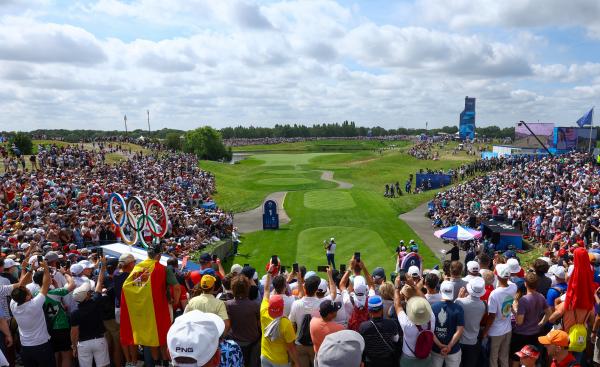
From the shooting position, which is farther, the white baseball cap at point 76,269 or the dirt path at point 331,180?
the dirt path at point 331,180

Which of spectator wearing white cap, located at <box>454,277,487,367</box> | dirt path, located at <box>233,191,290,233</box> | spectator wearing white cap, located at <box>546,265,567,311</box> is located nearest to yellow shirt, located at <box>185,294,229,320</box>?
spectator wearing white cap, located at <box>454,277,487,367</box>

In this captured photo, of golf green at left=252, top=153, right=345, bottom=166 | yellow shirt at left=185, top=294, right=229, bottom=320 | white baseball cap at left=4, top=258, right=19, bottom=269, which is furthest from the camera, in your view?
golf green at left=252, top=153, right=345, bottom=166

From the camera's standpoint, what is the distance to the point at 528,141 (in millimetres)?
66625

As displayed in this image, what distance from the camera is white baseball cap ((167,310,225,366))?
127 inches

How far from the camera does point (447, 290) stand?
18.9ft

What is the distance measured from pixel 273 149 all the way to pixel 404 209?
94620 millimetres

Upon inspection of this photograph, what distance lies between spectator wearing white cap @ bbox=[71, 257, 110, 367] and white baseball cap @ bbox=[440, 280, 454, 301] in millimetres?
4890

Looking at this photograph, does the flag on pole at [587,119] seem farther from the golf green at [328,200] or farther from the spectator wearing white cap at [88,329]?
the spectator wearing white cap at [88,329]

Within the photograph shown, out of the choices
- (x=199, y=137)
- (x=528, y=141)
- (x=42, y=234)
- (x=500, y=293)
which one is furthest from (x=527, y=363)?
(x=199, y=137)

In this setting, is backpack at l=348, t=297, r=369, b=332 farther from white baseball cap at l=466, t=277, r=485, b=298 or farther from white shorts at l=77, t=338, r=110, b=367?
white shorts at l=77, t=338, r=110, b=367

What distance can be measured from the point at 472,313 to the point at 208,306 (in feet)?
12.0

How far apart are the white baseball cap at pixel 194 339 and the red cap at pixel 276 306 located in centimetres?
205

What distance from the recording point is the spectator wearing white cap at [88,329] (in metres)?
6.28

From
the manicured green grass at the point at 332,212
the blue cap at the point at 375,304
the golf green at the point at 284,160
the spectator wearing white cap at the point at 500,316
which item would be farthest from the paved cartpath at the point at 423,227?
the golf green at the point at 284,160
